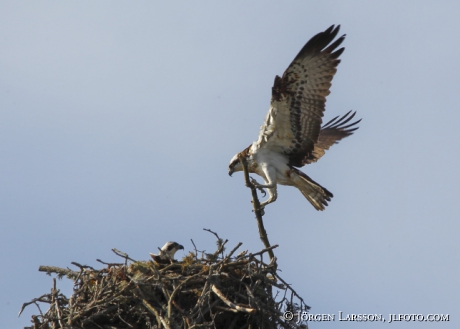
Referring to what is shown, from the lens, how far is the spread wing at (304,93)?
9312 millimetres

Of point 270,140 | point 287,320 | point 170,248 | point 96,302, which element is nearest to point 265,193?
point 270,140

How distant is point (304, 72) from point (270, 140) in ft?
3.65

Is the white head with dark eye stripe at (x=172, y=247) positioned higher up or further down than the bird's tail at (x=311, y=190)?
further down

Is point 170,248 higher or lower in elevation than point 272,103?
lower

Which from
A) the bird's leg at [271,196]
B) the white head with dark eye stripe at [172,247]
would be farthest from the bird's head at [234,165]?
the white head with dark eye stripe at [172,247]

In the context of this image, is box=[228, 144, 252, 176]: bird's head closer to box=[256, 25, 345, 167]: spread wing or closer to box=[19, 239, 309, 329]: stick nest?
box=[256, 25, 345, 167]: spread wing

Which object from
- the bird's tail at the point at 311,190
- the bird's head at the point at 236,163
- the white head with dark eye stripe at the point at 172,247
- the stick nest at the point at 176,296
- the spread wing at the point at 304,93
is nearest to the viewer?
the stick nest at the point at 176,296

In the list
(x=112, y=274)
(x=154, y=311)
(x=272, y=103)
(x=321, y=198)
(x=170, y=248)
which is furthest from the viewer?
(x=321, y=198)

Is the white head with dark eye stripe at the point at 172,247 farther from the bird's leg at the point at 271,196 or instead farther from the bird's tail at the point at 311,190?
the bird's tail at the point at 311,190

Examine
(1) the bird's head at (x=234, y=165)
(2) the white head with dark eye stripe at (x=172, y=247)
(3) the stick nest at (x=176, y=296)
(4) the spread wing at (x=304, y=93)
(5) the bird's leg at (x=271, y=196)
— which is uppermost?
(4) the spread wing at (x=304, y=93)

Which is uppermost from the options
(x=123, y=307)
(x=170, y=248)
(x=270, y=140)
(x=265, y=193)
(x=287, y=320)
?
(x=270, y=140)

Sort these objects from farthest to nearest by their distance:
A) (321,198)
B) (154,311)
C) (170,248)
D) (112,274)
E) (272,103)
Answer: (321,198), (272,103), (170,248), (112,274), (154,311)

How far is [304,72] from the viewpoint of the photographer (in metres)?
9.34

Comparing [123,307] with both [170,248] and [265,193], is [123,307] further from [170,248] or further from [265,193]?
[265,193]
